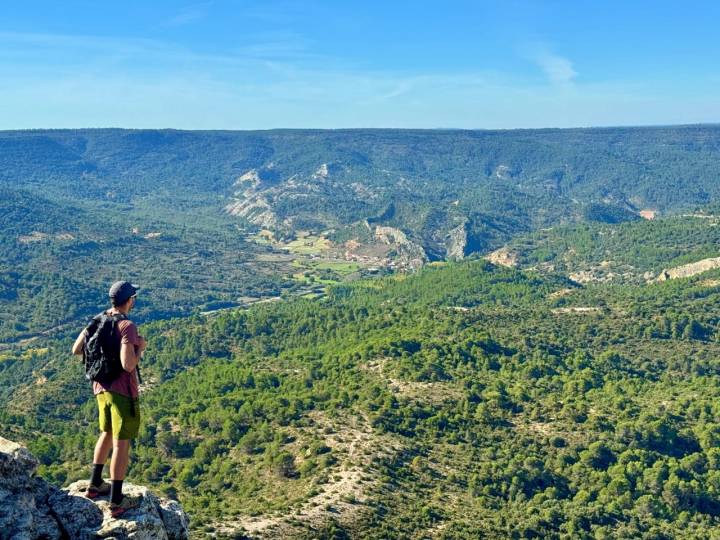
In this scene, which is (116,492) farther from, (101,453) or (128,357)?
(128,357)

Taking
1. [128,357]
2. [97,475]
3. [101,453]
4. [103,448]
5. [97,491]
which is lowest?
[97,491]

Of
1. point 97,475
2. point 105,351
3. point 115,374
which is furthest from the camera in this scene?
point 97,475

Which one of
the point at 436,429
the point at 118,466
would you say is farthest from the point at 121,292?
the point at 436,429

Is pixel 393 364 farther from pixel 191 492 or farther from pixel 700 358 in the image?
pixel 700 358

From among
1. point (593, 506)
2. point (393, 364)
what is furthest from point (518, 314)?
point (593, 506)

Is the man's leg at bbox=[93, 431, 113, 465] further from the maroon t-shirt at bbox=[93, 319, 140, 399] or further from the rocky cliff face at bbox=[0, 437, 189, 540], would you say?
the maroon t-shirt at bbox=[93, 319, 140, 399]

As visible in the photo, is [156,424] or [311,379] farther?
[311,379]

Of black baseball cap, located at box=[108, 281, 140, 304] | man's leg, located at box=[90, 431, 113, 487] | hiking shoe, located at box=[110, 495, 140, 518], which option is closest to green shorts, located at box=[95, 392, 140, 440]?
man's leg, located at box=[90, 431, 113, 487]
